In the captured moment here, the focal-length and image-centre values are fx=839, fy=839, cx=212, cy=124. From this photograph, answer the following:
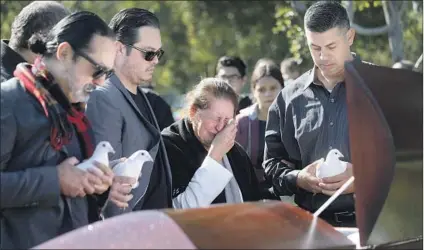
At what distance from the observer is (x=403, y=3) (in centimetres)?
1173

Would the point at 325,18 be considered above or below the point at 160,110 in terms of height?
above

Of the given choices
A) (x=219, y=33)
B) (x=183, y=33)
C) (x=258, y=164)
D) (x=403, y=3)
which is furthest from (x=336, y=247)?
(x=183, y=33)

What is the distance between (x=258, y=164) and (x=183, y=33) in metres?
33.4

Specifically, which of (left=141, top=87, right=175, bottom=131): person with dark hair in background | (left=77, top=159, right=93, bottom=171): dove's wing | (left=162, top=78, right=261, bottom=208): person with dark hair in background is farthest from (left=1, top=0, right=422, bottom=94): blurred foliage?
(left=77, top=159, right=93, bottom=171): dove's wing

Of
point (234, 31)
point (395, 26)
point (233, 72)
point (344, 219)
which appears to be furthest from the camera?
point (234, 31)

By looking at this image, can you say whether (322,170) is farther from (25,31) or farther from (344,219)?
(25,31)

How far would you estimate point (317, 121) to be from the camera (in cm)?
429

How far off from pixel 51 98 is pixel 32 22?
3.40ft

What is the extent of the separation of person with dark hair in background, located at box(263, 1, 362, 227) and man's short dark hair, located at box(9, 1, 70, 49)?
1298mm

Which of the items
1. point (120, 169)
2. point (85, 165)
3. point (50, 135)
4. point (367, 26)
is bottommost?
point (367, 26)

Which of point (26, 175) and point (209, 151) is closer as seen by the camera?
point (26, 175)

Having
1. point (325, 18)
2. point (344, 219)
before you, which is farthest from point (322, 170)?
point (325, 18)

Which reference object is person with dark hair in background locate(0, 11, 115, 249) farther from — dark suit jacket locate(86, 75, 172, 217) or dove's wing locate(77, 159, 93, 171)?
dark suit jacket locate(86, 75, 172, 217)

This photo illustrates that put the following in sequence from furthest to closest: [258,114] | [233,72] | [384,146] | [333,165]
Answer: [233,72], [258,114], [333,165], [384,146]
